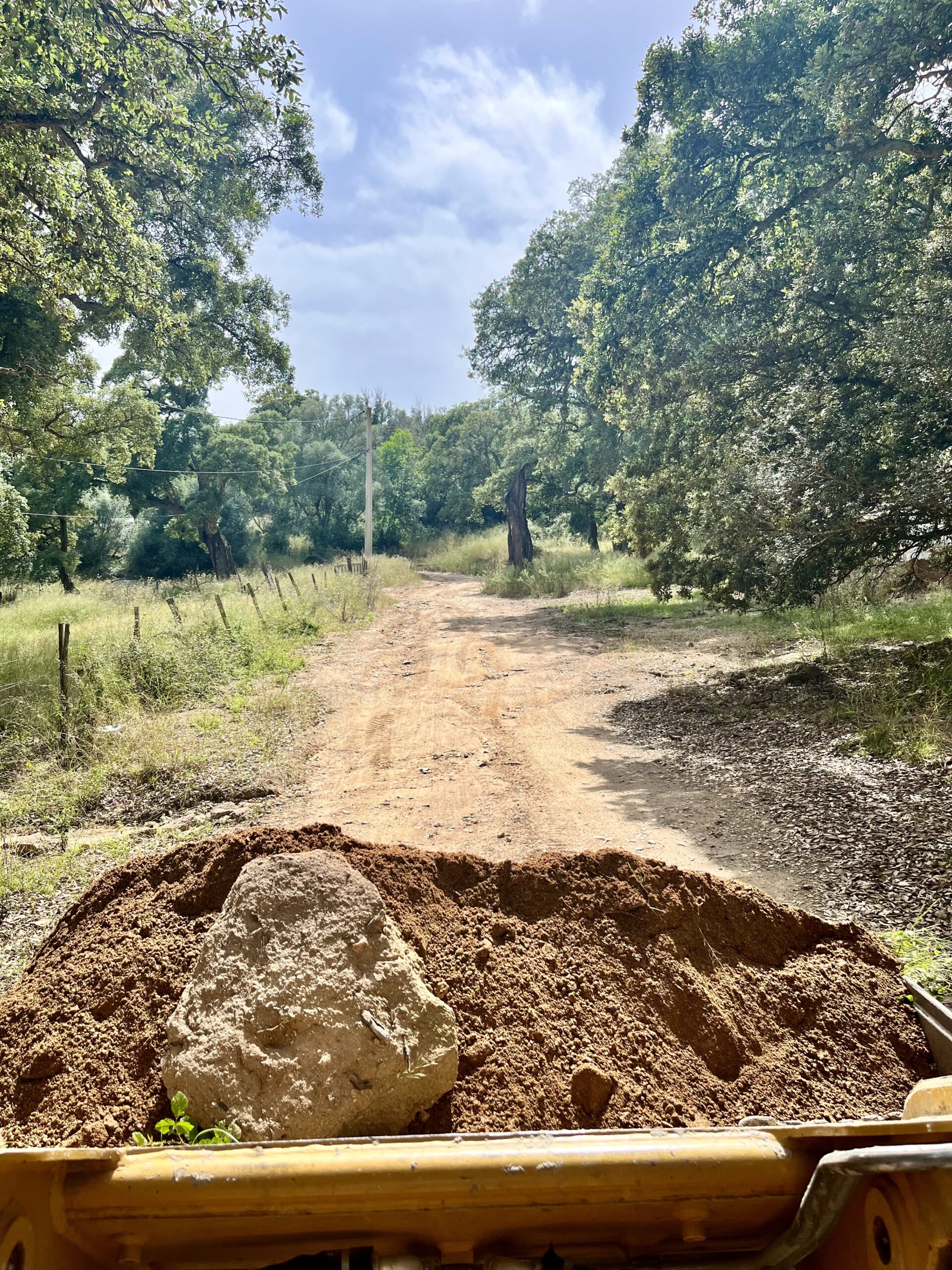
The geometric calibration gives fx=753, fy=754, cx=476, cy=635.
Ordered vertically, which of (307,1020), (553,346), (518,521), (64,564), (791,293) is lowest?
(307,1020)

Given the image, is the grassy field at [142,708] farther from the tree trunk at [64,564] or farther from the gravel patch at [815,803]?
the tree trunk at [64,564]

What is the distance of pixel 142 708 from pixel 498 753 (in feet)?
15.6

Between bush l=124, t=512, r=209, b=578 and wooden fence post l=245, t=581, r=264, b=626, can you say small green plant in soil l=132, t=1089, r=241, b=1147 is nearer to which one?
wooden fence post l=245, t=581, r=264, b=626

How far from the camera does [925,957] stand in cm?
361

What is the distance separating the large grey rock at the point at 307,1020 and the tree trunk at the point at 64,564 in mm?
23688

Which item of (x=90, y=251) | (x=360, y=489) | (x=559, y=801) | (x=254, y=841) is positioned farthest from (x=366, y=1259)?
(x=360, y=489)

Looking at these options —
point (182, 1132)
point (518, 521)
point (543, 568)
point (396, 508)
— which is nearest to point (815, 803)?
point (182, 1132)

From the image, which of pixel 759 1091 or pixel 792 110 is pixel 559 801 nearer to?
pixel 759 1091

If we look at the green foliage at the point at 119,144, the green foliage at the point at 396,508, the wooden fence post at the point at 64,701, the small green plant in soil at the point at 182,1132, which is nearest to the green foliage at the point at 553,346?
the green foliage at the point at 119,144

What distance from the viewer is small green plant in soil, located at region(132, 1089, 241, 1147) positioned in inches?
83.3

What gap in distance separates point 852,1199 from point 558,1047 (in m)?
0.96

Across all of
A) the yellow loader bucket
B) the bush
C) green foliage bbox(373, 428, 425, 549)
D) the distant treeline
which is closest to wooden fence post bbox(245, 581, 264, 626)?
the distant treeline

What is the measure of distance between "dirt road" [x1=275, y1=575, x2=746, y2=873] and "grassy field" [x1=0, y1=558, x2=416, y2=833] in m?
0.81

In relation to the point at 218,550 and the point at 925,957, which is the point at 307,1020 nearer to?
the point at 925,957
